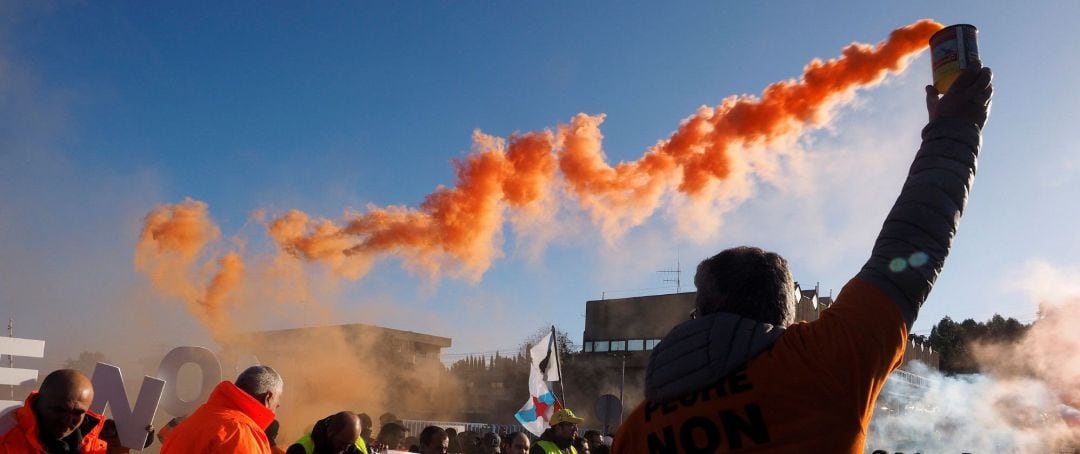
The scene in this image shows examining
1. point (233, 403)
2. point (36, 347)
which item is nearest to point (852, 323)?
point (233, 403)

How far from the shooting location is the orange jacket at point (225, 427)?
3832 millimetres

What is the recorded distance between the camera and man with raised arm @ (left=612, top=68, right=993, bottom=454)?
1693 millimetres

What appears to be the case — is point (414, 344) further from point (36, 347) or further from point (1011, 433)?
point (36, 347)

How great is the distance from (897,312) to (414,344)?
44146 millimetres

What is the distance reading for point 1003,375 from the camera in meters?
25.2

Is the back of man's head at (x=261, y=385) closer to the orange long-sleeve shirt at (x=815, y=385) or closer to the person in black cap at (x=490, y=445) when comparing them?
the orange long-sleeve shirt at (x=815, y=385)

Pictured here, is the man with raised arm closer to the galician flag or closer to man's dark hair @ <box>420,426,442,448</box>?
man's dark hair @ <box>420,426,442,448</box>

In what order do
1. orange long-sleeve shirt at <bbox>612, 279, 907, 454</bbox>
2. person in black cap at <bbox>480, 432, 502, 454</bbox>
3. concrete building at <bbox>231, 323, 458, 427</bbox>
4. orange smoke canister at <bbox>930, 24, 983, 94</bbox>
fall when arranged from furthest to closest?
concrete building at <bbox>231, 323, 458, 427</bbox> → person in black cap at <bbox>480, 432, 502, 454</bbox> → orange smoke canister at <bbox>930, 24, 983, 94</bbox> → orange long-sleeve shirt at <bbox>612, 279, 907, 454</bbox>

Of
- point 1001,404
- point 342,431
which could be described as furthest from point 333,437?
point 1001,404

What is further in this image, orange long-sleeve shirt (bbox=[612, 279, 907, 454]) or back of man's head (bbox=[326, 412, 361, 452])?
back of man's head (bbox=[326, 412, 361, 452])

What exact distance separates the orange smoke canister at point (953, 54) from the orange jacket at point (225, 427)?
3754mm

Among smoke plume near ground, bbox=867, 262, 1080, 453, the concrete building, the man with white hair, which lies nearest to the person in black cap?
the man with white hair

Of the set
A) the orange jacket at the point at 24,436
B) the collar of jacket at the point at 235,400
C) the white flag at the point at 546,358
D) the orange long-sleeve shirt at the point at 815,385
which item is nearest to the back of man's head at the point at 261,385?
the collar of jacket at the point at 235,400

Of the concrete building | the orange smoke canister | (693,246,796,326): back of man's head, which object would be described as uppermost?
the orange smoke canister
